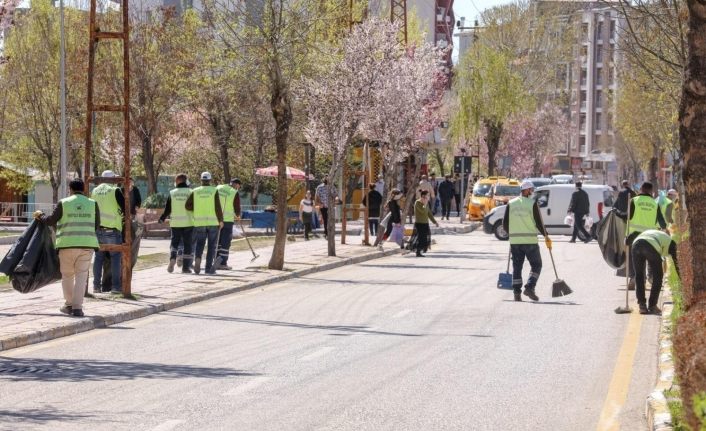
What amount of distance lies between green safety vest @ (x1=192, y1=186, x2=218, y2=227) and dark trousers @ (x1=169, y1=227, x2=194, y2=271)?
229mm

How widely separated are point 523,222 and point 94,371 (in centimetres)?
948

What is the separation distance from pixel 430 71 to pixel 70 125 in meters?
15.7

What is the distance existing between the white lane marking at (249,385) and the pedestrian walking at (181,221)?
529 inches

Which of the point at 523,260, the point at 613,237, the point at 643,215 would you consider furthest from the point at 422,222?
the point at 523,260

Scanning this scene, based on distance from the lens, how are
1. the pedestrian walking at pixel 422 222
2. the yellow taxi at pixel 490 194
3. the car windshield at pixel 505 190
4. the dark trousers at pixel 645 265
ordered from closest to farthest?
the dark trousers at pixel 645 265 → the pedestrian walking at pixel 422 222 → the yellow taxi at pixel 490 194 → the car windshield at pixel 505 190

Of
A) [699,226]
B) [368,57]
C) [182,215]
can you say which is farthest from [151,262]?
[699,226]

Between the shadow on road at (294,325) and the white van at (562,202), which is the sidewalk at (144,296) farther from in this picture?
the white van at (562,202)

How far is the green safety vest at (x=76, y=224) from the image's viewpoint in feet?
58.1

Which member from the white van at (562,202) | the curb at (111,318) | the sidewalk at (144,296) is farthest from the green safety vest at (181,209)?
the white van at (562,202)

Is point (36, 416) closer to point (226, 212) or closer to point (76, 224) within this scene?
point (76, 224)

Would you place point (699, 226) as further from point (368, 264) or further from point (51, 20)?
point (51, 20)

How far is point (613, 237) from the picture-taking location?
22297mm

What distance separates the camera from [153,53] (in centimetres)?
5581

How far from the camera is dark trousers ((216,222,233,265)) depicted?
2694 centimetres
